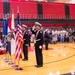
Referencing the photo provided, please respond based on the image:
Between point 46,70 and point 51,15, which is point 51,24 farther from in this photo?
point 46,70

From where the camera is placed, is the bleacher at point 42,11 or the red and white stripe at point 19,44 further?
the bleacher at point 42,11

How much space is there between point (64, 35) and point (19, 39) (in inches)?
555

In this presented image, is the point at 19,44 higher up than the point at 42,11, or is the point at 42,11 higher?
the point at 42,11

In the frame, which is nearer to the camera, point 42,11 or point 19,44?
point 19,44

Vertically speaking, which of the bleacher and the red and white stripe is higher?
the bleacher

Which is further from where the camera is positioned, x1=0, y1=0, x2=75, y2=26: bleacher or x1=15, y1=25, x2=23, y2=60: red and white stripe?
x1=0, y1=0, x2=75, y2=26: bleacher

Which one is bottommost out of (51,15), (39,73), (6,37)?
(39,73)

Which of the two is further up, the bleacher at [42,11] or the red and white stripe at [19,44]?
the bleacher at [42,11]

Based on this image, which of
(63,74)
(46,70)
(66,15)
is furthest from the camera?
(66,15)

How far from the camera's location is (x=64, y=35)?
74.2 ft

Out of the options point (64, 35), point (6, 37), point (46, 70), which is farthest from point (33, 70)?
point (64, 35)

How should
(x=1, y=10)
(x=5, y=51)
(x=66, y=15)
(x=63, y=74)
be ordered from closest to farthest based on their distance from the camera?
(x=63, y=74) < (x=5, y=51) < (x=1, y=10) < (x=66, y=15)

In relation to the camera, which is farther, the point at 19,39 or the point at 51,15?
the point at 51,15

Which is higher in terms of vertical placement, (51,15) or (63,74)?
(51,15)
